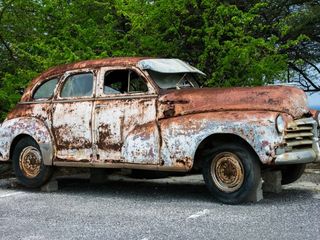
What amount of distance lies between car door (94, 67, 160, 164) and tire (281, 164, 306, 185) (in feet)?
6.61

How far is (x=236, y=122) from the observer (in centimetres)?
710

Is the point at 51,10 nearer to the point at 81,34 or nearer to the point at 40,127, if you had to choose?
the point at 81,34

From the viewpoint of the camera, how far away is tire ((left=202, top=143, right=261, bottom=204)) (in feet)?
23.3

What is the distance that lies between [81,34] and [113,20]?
92 centimetres

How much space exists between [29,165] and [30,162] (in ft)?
0.17

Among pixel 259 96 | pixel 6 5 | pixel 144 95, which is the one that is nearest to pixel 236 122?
pixel 259 96

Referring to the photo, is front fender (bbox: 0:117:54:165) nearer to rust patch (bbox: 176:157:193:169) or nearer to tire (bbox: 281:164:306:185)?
rust patch (bbox: 176:157:193:169)

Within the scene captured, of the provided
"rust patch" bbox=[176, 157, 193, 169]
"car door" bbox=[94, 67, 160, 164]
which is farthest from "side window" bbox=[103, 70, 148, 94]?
"rust patch" bbox=[176, 157, 193, 169]

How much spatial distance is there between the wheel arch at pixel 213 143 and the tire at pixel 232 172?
5 centimetres

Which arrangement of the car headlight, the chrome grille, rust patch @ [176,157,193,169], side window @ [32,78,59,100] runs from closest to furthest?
the car headlight < the chrome grille < rust patch @ [176,157,193,169] < side window @ [32,78,59,100]

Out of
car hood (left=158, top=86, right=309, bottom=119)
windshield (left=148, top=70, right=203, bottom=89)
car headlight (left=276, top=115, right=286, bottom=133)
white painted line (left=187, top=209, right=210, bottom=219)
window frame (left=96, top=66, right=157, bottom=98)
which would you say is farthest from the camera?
windshield (left=148, top=70, right=203, bottom=89)

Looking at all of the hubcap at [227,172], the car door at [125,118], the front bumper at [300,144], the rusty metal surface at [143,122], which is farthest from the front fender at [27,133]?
the front bumper at [300,144]

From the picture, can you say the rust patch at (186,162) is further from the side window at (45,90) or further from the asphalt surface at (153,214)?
the side window at (45,90)

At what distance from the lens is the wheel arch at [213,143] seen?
7.20m
